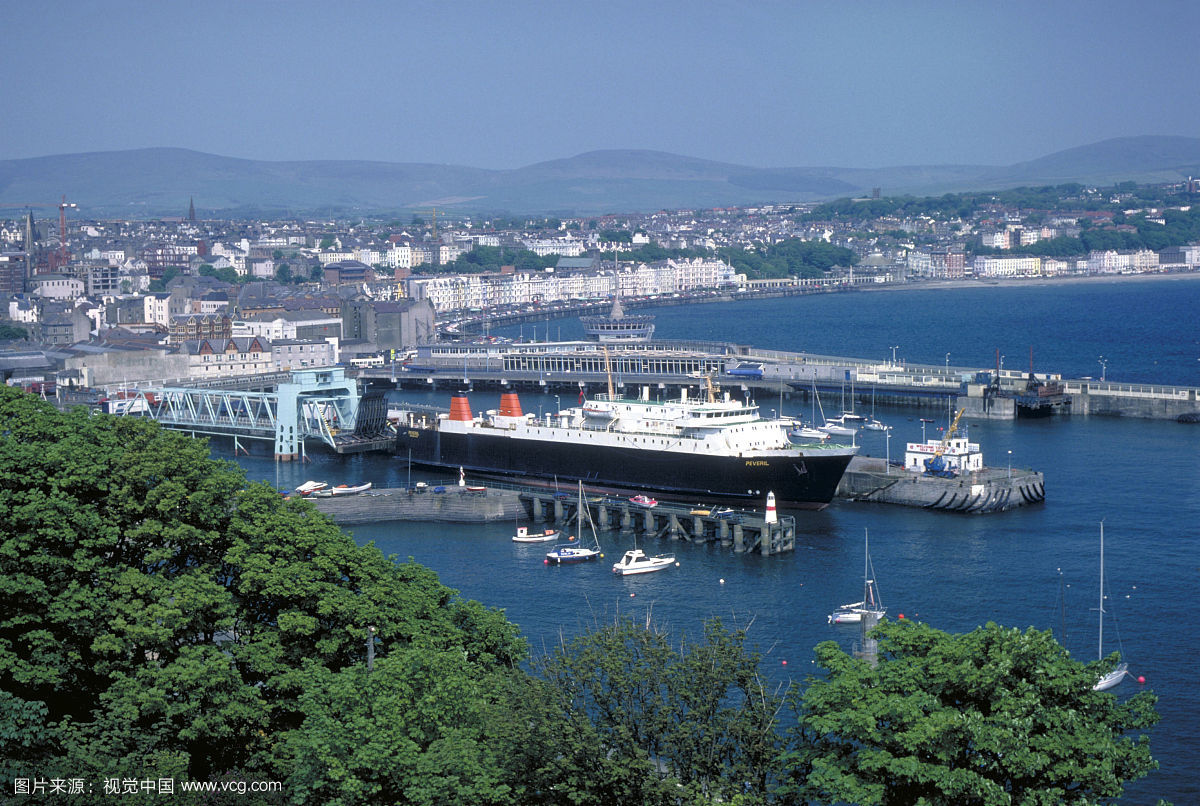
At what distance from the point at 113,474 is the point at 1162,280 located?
10955 centimetres

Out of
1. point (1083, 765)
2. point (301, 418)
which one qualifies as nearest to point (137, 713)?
point (1083, 765)

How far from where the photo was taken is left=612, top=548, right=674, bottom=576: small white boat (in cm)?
2105

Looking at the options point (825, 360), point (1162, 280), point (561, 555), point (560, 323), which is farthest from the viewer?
point (1162, 280)

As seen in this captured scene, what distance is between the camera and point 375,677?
9.97 m

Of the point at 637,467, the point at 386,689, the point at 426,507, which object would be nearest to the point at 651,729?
the point at 386,689

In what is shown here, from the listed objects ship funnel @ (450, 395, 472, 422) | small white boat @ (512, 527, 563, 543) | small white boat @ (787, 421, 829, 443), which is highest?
ship funnel @ (450, 395, 472, 422)

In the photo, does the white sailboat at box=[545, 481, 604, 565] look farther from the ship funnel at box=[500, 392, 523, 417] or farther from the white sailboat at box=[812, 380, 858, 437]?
the white sailboat at box=[812, 380, 858, 437]

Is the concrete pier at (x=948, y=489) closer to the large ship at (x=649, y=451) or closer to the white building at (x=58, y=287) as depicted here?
the large ship at (x=649, y=451)

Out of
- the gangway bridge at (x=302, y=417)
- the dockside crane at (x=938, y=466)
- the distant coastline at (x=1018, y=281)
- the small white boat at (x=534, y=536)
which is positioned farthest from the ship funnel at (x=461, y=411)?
the distant coastline at (x=1018, y=281)

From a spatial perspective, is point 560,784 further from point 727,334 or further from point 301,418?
point 727,334

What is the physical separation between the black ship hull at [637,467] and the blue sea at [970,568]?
0.68 metres

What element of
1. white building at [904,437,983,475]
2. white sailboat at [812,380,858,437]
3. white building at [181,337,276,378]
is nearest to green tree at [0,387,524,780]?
white building at [904,437,983,475]

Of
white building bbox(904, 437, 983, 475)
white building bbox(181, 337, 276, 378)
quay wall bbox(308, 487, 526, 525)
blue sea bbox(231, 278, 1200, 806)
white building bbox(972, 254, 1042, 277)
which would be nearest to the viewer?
blue sea bbox(231, 278, 1200, 806)

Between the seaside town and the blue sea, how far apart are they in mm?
18036
